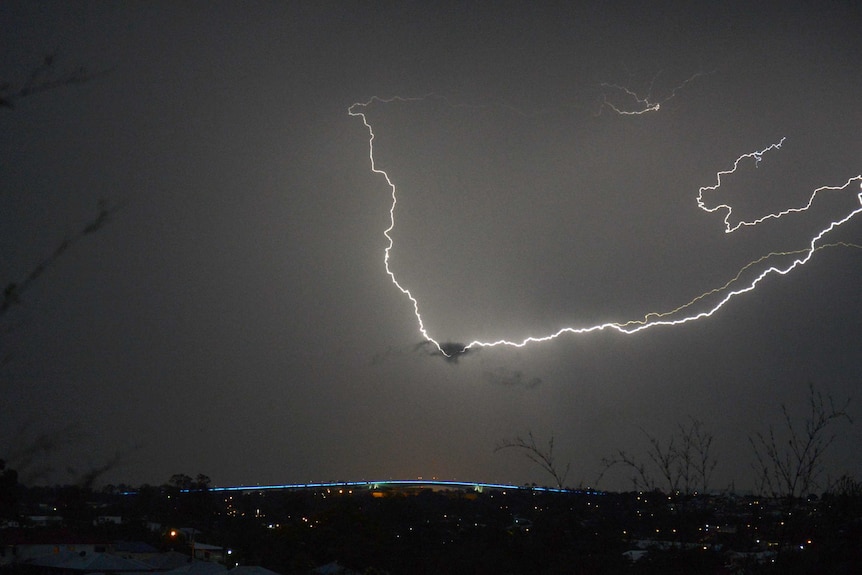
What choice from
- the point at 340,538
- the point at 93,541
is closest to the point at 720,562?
the point at 340,538

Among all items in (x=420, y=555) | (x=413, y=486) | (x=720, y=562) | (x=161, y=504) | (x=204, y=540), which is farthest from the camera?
(x=413, y=486)

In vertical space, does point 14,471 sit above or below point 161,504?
above

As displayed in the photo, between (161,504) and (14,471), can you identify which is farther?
(161,504)

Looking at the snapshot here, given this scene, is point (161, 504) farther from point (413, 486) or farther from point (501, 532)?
point (413, 486)

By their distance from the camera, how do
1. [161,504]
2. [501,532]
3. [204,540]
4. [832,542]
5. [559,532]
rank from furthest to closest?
[161,504] < [204,540] < [501,532] < [559,532] < [832,542]

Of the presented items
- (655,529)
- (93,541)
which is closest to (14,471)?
(655,529)

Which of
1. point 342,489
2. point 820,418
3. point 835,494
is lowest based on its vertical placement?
point 342,489

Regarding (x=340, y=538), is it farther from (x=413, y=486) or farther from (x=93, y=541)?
(x=413, y=486)

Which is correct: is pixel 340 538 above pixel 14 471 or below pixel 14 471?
below

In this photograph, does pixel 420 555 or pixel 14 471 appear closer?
pixel 14 471
